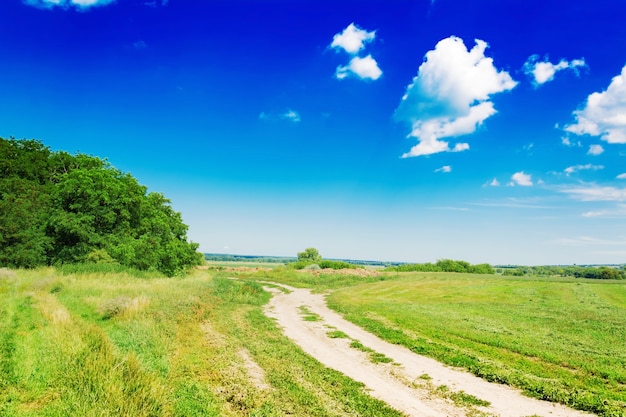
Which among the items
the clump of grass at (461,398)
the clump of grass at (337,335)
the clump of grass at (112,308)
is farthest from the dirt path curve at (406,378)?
the clump of grass at (112,308)

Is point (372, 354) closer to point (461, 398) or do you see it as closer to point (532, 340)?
point (461, 398)

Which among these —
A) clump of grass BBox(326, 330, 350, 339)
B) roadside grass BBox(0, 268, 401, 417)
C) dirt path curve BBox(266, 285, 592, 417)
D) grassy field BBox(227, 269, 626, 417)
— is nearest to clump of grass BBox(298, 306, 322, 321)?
grassy field BBox(227, 269, 626, 417)

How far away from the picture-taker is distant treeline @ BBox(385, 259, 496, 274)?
99.0m

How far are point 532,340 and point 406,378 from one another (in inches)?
372

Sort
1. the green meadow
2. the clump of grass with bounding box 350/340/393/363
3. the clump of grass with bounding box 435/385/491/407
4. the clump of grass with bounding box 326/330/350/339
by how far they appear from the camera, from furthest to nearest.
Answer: the clump of grass with bounding box 326/330/350/339 < the clump of grass with bounding box 350/340/393/363 < the clump of grass with bounding box 435/385/491/407 < the green meadow

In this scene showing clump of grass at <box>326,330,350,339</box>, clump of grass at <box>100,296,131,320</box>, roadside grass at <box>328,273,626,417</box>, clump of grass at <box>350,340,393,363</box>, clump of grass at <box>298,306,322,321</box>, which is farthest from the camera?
clump of grass at <box>298,306,322,321</box>

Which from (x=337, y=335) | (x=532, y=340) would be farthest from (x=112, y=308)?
(x=532, y=340)

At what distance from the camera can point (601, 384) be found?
11328 millimetres

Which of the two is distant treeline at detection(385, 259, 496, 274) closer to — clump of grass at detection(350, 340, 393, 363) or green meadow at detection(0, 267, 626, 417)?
green meadow at detection(0, 267, 626, 417)

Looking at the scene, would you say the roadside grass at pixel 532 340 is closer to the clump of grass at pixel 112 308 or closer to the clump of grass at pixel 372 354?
the clump of grass at pixel 372 354

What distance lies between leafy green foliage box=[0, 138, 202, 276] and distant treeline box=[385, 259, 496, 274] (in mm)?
69332

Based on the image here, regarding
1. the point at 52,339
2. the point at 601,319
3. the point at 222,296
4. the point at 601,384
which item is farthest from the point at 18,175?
the point at 601,319

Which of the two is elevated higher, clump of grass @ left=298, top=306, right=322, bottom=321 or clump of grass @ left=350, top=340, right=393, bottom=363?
clump of grass @ left=350, top=340, right=393, bottom=363

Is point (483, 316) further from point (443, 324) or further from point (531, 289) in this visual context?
point (531, 289)
